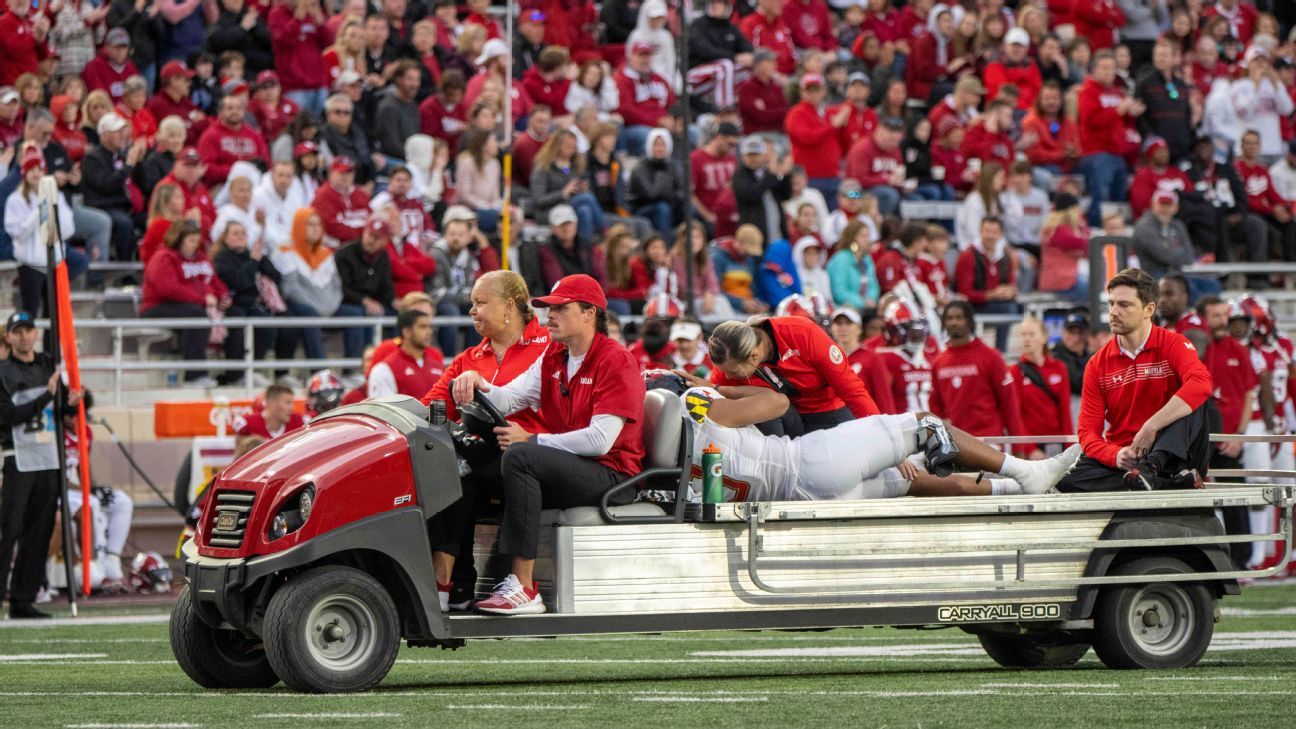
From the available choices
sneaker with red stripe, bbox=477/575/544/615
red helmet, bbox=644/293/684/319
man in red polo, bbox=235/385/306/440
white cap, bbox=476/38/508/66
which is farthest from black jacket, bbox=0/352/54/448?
white cap, bbox=476/38/508/66

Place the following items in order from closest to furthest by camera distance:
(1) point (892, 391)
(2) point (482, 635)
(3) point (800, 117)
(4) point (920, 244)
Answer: (2) point (482, 635) → (1) point (892, 391) → (4) point (920, 244) → (3) point (800, 117)

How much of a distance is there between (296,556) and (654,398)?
1.80 meters

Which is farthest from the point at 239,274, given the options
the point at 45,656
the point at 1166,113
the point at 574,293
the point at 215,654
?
the point at 1166,113

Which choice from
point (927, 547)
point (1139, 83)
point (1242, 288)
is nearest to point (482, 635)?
point (927, 547)

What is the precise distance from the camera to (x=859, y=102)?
24.2m

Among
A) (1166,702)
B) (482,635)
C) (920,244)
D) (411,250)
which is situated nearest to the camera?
(1166,702)

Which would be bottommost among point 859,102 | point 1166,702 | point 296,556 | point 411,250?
point 1166,702

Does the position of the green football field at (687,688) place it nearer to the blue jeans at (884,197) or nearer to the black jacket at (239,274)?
the black jacket at (239,274)

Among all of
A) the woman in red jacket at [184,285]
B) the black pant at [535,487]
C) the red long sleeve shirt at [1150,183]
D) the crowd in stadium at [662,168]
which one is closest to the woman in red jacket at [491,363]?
the black pant at [535,487]

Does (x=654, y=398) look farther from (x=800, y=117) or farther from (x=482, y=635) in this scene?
(x=800, y=117)

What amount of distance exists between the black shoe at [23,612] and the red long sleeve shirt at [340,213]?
5.17 m

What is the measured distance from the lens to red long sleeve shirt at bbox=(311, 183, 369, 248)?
1948 centimetres

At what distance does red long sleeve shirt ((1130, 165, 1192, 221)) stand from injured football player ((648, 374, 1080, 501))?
14.6 meters

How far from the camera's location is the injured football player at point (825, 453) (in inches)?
403
